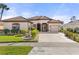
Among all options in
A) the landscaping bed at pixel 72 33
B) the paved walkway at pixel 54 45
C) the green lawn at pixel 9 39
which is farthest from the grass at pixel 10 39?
the landscaping bed at pixel 72 33

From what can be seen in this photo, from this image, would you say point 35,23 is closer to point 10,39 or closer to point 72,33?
point 10,39

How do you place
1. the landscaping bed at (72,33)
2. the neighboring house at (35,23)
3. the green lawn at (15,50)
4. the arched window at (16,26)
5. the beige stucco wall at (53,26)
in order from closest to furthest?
the green lawn at (15,50) → the neighboring house at (35,23) → the arched window at (16,26) → the beige stucco wall at (53,26) → the landscaping bed at (72,33)

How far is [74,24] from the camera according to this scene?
1136 centimetres

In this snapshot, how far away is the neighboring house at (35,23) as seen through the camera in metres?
11.0

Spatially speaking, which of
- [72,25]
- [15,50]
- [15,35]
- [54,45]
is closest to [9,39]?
[15,35]

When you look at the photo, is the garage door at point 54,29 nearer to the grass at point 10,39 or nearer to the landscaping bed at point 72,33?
the landscaping bed at point 72,33

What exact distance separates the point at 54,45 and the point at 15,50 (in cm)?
140

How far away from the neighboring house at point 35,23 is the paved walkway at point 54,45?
0.86 feet

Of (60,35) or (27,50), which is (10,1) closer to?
(27,50)

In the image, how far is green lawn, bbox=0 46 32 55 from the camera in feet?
33.8

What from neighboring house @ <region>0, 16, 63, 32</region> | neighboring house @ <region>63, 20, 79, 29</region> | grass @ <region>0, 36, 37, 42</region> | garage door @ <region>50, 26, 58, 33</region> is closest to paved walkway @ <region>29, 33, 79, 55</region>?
garage door @ <region>50, 26, 58, 33</region>

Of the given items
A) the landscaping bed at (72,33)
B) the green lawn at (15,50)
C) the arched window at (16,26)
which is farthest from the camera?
the landscaping bed at (72,33)

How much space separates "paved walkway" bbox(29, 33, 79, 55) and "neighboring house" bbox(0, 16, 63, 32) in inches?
10.3

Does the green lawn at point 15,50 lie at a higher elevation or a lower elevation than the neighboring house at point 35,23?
lower
